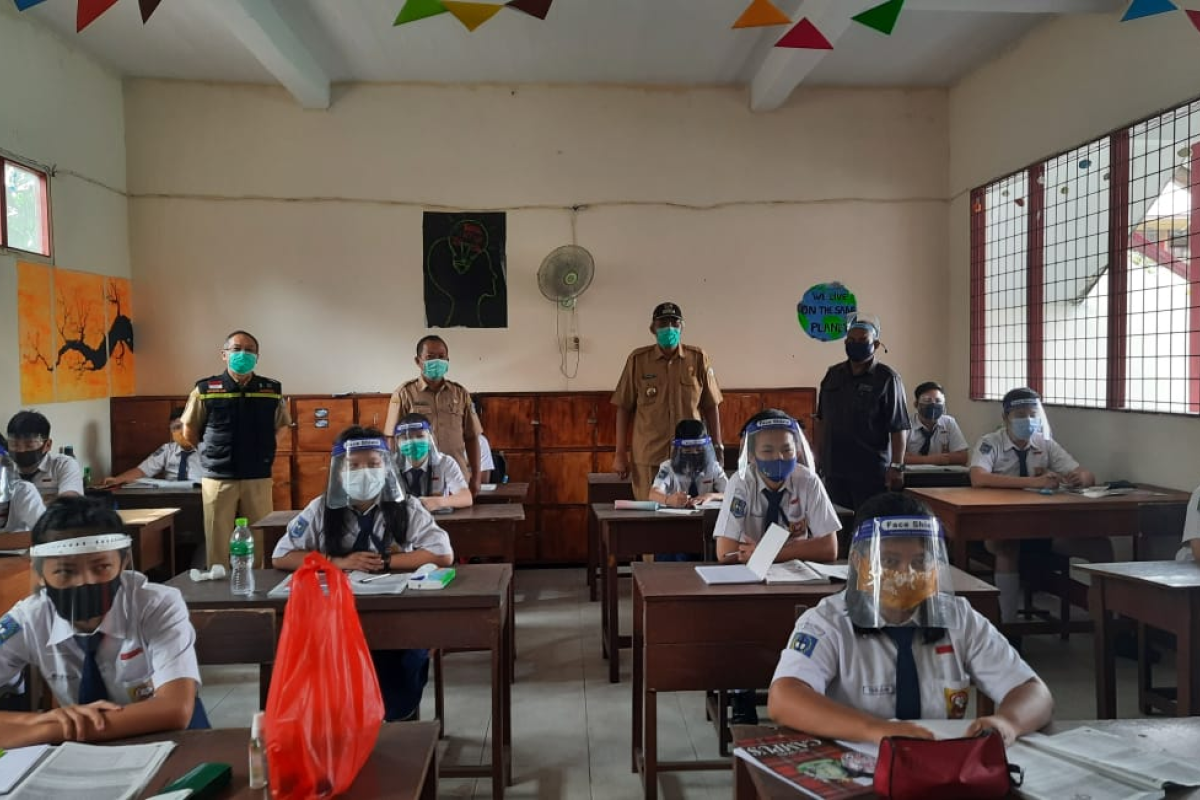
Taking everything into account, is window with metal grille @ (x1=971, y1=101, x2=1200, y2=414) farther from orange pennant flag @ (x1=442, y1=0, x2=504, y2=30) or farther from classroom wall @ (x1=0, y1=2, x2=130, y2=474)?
classroom wall @ (x1=0, y1=2, x2=130, y2=474)

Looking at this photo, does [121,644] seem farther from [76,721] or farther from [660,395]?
[660,395]

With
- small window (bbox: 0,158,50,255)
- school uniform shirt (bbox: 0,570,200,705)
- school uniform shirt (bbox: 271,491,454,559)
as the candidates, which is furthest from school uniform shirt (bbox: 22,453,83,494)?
school uniform shirt (bbox: 0,570,200,705)

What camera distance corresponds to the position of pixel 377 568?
2945 mm

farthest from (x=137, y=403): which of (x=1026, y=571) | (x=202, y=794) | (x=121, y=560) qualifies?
(x=1026, y=571)

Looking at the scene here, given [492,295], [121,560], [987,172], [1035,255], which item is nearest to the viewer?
[121,560]

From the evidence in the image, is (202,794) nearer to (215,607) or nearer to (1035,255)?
(215,607)

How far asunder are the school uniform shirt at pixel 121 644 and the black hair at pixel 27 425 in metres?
3.22

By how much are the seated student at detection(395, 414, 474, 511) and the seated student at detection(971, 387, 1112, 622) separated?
295cm

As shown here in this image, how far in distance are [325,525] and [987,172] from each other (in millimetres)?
5555

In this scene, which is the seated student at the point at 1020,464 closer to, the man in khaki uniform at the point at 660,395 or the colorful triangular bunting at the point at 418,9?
the man in khaki uniform at the point at 660,395

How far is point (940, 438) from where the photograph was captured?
629 centimetres

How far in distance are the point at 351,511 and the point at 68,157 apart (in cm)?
443

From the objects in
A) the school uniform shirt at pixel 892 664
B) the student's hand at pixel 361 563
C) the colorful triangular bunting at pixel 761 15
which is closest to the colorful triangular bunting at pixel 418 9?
the colorful triangular bunting at pixel 761 15

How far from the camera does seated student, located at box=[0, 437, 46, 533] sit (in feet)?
12.6
